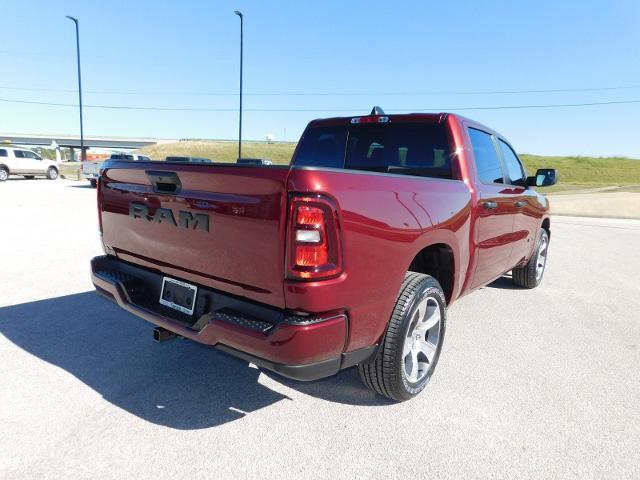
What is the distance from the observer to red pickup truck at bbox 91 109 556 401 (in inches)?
76.7

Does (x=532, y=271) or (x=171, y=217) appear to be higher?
(x=171, y=217)

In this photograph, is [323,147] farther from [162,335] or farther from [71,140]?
[71,140]

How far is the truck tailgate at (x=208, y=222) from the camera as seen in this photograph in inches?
78.0

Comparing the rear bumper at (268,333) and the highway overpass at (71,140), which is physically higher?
the highway overpass at (71,140)

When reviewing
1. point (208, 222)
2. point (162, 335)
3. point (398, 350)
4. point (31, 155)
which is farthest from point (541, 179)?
point (31, 155)

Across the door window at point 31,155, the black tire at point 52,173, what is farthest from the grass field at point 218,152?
the door window at point 31,155

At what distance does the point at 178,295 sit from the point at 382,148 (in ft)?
6.95

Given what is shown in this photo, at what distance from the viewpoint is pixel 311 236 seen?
193 centimetres

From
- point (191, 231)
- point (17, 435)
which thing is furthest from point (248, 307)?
point (17, 435)

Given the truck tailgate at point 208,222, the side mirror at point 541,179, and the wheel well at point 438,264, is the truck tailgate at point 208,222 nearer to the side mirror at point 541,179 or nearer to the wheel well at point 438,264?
the wheel well at point 438,264

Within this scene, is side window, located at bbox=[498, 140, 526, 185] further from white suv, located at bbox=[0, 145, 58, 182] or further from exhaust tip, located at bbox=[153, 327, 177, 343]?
white suv, located at bbox=[0, 145, 58, 182]

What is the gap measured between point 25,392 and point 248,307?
167 cm

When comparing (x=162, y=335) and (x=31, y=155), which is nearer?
(x=162, y=335)

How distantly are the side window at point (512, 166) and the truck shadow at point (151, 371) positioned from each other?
8.81 feet
